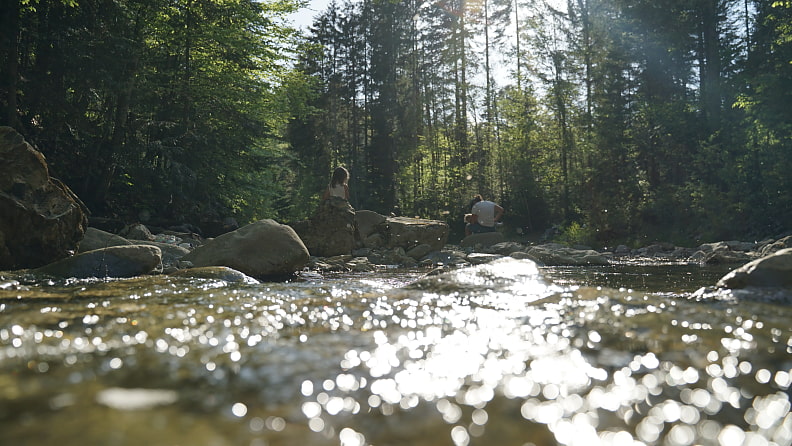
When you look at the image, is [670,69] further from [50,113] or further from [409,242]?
[50,113]

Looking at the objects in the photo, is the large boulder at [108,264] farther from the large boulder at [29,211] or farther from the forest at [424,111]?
the forest at [424,111]

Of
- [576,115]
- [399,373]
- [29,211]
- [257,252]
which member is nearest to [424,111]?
[576,115]

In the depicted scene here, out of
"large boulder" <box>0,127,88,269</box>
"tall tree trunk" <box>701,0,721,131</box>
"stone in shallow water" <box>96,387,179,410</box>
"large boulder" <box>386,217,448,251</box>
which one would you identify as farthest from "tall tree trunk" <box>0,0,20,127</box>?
"tall tree trunk" <box>701,0,721,131</box>

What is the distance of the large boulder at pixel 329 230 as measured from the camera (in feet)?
37.7

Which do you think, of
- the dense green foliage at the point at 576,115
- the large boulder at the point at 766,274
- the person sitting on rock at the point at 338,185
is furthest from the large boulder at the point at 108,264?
the dense green foliage at the point at 576,115

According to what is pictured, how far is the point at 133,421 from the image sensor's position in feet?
3.75

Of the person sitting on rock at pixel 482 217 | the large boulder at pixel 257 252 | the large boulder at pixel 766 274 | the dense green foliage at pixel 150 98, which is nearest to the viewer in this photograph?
the large boulder at pixel 766 274

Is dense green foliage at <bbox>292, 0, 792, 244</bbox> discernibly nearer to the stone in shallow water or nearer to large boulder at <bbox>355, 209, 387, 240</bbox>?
large boulder at <bbox>355, 209, 387, 240</bbox>

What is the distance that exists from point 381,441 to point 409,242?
477 inches

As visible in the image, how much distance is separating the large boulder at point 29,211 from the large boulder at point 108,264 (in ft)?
1.59

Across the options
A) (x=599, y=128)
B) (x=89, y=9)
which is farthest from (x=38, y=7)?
(x=599, y=128)

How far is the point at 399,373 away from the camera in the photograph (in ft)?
5.31

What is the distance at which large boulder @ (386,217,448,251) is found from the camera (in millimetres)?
13219

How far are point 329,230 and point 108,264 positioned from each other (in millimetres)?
6473
